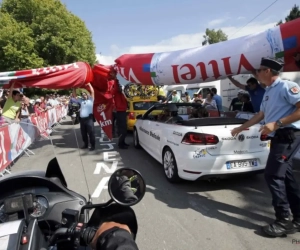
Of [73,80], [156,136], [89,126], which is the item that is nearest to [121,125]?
[89,126]

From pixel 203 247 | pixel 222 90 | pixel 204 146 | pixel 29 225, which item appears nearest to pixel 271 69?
pixel 204 146

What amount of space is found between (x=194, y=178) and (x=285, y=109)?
6.68 ft

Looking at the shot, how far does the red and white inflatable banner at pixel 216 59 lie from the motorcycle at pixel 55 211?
419 cm

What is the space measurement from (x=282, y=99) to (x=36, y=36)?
34324 mm

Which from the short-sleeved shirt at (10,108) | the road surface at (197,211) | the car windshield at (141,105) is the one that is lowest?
the road surface at (197,211)

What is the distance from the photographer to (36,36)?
108ft

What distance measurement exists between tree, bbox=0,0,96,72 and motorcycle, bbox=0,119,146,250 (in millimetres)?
31137

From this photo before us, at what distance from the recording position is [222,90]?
19.7m

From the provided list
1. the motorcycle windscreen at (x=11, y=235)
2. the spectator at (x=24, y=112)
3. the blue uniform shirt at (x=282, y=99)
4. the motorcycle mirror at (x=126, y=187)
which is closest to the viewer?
the motorcycle windscreen at (x=11, y=235)

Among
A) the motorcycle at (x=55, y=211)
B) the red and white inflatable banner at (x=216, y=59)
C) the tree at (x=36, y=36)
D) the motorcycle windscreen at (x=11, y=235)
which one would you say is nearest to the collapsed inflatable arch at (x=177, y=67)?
the red and white inflatable banner at (x=216, y=59)

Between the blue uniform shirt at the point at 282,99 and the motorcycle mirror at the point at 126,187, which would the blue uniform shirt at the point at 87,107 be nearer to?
the blue uniform shirt at the point at 282,99

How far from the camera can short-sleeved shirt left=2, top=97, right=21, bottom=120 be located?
26.0 feet

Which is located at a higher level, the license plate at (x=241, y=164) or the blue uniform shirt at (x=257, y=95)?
the blue uniform shirt at (x=257, y=95)

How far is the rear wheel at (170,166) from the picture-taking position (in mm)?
5199
